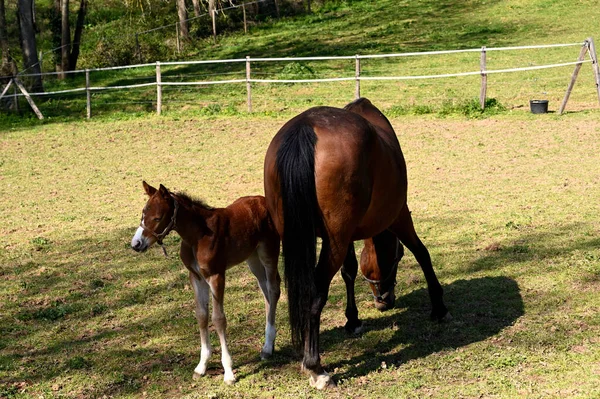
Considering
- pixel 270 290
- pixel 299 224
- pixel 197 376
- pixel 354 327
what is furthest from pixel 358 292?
pixel 299 224

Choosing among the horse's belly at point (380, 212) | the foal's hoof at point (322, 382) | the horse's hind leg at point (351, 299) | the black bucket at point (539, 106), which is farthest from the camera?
the black bucket at point (539, 106)

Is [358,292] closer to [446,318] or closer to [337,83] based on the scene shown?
[446,318]

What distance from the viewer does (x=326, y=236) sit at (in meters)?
5.43

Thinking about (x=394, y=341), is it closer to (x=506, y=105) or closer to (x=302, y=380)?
(x=302, y=380)

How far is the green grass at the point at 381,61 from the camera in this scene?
794 inches

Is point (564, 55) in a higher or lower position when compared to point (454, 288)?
higher

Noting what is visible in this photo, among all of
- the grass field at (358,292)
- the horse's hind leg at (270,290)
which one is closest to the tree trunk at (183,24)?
the grass field at (358,292)

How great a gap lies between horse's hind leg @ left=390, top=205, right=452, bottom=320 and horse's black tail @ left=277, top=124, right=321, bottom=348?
4.82ft

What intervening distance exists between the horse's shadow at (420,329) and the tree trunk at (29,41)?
18317 millimetres

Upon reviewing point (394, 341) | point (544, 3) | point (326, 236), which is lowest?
point (394, 341)

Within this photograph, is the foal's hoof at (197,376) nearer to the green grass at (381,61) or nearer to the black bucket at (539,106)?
the green grass at (381,61)

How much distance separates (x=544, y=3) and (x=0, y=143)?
2403 cm

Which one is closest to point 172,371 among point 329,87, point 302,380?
point 302,380

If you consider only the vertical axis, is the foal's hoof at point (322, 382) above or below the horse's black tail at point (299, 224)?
below
